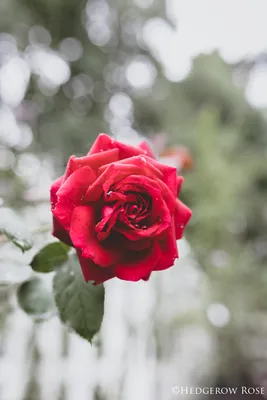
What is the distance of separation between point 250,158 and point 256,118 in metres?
0.40

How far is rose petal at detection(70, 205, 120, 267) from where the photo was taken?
0.29 metres

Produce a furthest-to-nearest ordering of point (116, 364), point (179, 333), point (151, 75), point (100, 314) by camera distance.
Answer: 1. point (151, 75)
2. point (179, 333)
3. point (116, 364)
4. point (100, 314)

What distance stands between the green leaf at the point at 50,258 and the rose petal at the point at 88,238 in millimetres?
101

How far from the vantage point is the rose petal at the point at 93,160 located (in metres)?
0.32

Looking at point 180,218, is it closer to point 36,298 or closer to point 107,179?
point 107,179

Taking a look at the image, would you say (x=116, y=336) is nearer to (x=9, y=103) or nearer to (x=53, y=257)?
(x=53, y=257)

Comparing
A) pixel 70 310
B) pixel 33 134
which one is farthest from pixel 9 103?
pixel 70 310

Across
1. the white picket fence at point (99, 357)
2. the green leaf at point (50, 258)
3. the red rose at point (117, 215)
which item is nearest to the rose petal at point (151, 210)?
the red rose at point (117, 215)

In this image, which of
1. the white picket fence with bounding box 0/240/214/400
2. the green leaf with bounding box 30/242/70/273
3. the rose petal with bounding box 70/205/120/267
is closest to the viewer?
the rose petal with bounding box 70/205/120/267

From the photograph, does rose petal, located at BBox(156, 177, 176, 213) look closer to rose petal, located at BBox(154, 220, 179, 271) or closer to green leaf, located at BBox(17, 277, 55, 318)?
rose petal, located at BBox(154, 220, 179, 271)

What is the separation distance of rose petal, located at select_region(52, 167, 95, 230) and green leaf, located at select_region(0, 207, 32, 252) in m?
0.06

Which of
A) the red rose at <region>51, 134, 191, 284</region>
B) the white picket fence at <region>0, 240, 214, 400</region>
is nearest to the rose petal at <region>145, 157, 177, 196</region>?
the red rose at <region>51, 134, 191, 284</region>

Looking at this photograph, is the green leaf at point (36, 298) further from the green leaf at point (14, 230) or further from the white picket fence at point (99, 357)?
the white picket fence at point (99, 357)

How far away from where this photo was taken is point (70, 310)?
0.36 m
